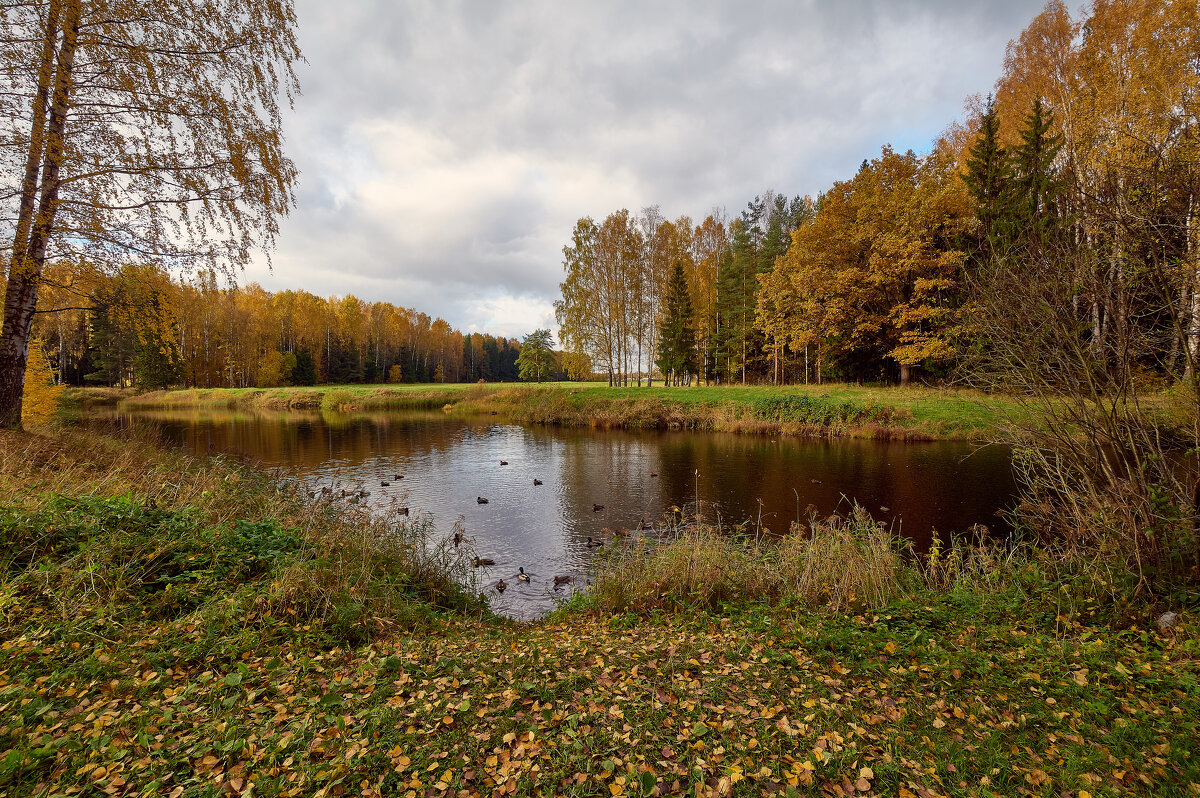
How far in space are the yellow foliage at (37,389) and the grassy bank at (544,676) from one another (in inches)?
383

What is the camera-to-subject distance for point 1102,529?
557 centimetres

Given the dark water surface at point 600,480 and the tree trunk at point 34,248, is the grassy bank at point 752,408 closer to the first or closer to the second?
the dark water surface at point 600,480

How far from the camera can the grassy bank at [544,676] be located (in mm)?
2977

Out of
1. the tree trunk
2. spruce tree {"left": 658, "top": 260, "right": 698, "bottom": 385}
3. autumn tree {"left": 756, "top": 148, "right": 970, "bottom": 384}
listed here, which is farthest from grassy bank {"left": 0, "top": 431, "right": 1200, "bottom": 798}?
spruce tree {"left": 658, "top": 260, "right": 698, "bottom": 385}

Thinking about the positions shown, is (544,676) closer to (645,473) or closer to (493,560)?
(493,560)

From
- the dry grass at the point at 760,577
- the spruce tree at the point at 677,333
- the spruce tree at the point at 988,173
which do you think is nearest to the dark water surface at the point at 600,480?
the dry grass at the point at 760,577

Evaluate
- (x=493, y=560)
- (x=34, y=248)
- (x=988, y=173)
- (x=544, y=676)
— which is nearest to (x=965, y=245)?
(x=988, y=173)

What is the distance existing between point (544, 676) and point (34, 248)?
9882 millimetres

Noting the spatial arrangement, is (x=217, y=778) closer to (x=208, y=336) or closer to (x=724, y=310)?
(x=724, y=310)

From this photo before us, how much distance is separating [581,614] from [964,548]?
7012mm

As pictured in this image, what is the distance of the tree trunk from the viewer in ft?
22.0

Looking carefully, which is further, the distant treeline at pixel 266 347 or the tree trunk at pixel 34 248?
the distant treeline at pixel 266 347

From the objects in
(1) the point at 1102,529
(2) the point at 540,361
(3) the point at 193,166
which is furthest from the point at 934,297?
(2) the point at 540,361

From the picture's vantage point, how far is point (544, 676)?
168 inches
